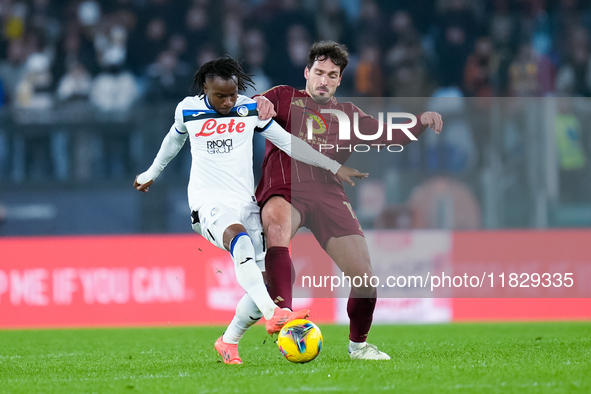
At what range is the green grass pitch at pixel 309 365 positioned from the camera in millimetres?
4285

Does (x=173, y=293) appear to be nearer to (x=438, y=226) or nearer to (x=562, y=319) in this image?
(x=438, y=226)

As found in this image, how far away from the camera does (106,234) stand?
9.97 metres

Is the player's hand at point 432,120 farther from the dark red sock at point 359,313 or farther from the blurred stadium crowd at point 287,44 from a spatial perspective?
the blurred stadium crowd at point 287,44

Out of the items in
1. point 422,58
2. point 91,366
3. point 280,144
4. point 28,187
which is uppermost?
point 422,58

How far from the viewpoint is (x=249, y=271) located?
4.86 meters

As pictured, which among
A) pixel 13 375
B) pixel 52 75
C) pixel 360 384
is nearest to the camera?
pixel 360 384

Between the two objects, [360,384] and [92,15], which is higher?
[92,15]

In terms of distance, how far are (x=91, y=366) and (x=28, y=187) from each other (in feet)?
15.8

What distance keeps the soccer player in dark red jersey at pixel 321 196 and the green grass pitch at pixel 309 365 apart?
0.56 metres

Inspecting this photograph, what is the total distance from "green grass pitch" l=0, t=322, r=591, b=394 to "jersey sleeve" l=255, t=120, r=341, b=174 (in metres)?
1.24

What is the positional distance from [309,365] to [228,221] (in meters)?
1.01

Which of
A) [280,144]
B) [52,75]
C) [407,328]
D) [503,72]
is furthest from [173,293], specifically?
[503,72]

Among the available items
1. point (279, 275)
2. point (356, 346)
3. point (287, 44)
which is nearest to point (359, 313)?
point (356, 346)

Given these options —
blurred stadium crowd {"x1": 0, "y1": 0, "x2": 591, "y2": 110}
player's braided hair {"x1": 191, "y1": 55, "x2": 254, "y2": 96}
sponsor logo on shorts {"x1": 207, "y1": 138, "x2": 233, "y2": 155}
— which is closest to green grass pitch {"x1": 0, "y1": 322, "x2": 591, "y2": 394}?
sponsor logo on shorts {"x1": 207, "y1": 138, "x2": 233, "y2": 155}
